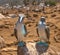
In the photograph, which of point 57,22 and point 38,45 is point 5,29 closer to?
point 57,22

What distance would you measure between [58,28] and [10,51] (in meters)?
5.75

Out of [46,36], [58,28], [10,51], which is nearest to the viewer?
[46,36]

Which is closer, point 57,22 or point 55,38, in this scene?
point 55,38

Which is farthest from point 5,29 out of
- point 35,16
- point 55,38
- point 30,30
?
point 35,16

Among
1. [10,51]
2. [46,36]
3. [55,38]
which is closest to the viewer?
[46,36]

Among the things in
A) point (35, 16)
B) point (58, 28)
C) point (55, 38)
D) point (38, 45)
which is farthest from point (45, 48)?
point (35, 16)

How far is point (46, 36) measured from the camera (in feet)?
27.6

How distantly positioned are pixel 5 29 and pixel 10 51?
21.2 ft

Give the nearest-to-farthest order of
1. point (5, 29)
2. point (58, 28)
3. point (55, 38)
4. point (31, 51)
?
point (31, 51), point (55, 38), point (58, 28), point (5, 29)

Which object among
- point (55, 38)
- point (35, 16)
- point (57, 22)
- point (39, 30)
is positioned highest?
point (39, 30)

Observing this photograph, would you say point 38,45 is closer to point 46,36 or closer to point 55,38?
point 46,36

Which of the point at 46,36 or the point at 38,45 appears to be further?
the point at 46,36

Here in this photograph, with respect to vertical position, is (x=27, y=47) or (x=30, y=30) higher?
(x=27, y=47)

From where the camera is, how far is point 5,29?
1631 cm
